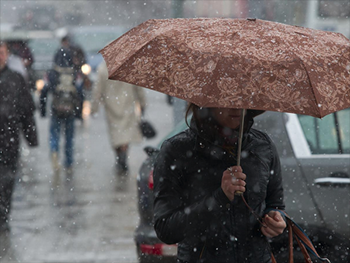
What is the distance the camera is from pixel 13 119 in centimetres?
641

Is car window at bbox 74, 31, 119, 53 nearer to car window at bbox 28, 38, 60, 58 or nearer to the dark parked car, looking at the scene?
car window at bbox 28, 38, 60, 58

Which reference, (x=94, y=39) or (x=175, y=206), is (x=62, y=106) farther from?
(x=94, y=39)

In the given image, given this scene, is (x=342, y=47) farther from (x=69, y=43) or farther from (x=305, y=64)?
(x=69, y=43)

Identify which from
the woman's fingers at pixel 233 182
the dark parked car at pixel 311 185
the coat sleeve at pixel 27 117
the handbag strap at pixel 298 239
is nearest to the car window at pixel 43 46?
the coat sleeve at pixel 27 117

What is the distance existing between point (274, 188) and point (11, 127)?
4048 millimetres

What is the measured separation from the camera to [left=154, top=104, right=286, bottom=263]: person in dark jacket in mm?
2773

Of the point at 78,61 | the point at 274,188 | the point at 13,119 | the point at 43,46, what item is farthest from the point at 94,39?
the point at 274,188

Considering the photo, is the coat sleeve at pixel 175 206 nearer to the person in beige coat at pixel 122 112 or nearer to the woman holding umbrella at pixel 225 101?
the woman holding umbrella at pixel 225 101

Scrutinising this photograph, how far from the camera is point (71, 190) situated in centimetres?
826

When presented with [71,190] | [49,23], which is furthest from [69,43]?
[49,23]

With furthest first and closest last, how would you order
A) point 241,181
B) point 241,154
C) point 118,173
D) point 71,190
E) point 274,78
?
1. point 118,173
2. point 71,190
3. point 241,154
4. point 241,181
5. point 274,78

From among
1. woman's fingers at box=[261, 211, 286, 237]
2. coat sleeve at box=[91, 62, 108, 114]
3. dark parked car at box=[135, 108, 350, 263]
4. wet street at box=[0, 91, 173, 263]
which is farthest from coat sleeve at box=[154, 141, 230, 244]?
coat sleeve at box=[91, 62, 108, 114]

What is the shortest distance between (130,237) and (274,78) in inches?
164

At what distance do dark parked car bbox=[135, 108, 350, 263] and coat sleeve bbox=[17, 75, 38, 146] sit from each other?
1781mm
